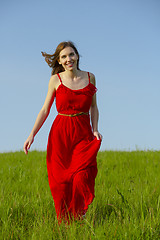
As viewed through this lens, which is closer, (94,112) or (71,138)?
(71,138)

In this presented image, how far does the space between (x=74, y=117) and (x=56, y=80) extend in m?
0.52

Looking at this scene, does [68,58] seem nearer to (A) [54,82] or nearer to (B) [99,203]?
(A) [54,82]

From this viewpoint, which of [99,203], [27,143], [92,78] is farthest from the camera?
[99,203]

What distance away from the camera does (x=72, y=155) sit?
→ 11.3 ft

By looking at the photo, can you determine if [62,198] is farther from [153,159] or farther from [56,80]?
[153,159]

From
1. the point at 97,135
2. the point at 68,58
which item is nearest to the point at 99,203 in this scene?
the point at 97,135

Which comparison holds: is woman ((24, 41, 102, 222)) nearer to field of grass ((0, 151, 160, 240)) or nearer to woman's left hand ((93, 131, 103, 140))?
woman's left hand ((93, 131, 103, 140))

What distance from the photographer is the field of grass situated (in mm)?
2820

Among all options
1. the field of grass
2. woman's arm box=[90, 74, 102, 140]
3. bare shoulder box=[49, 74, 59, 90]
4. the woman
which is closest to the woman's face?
Result: the woman

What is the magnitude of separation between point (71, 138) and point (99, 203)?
127 centimetres

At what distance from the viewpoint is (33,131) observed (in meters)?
3.61

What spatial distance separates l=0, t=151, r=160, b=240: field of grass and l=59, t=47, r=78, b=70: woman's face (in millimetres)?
1613

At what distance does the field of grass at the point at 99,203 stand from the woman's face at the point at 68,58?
1613mm

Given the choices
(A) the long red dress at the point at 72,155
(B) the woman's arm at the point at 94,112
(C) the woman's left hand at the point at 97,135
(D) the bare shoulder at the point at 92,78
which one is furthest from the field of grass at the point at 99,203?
(D) the bare shoulder at the point at 92,78
